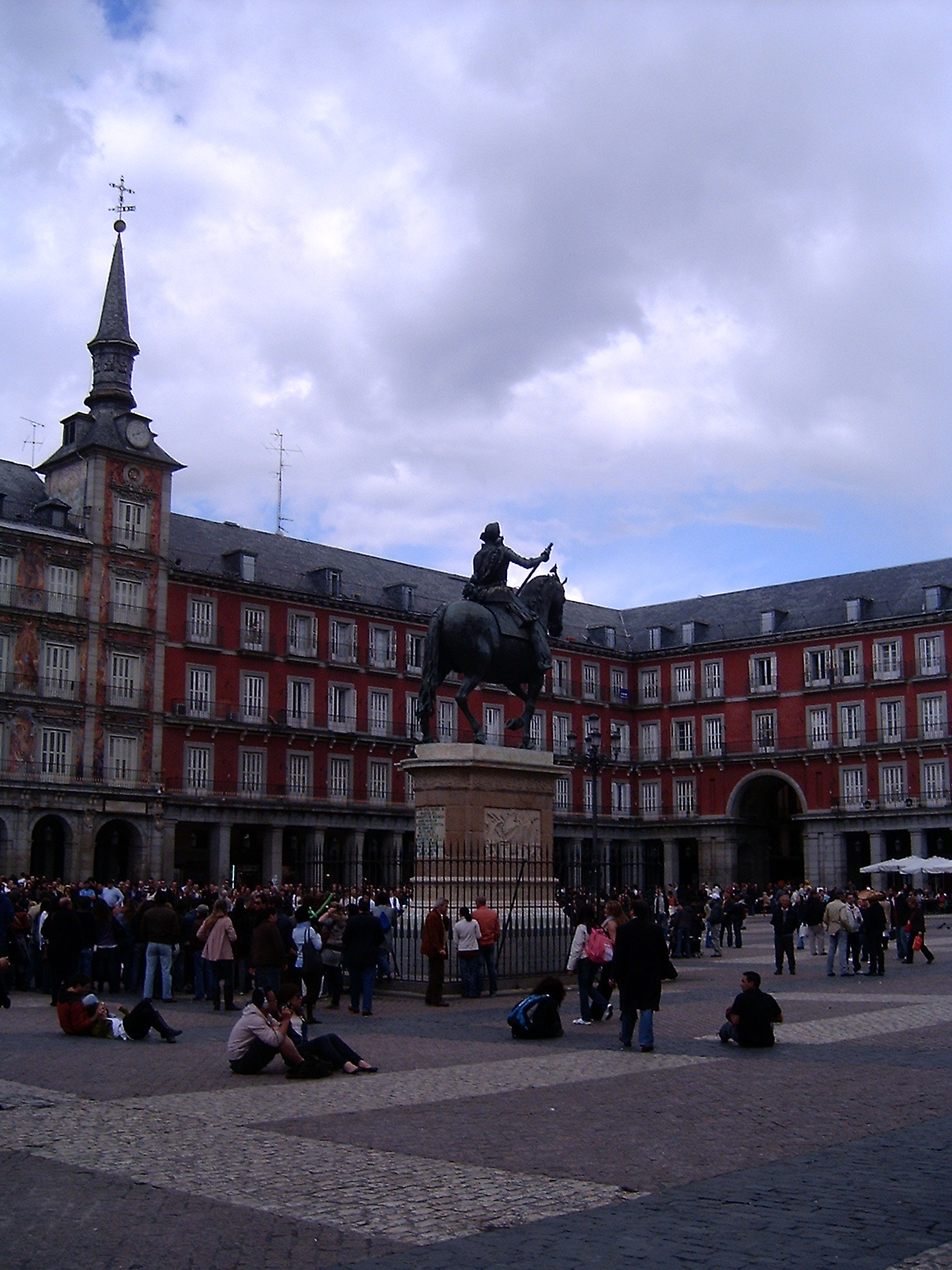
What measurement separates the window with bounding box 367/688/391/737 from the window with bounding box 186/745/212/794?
8462 millimetres

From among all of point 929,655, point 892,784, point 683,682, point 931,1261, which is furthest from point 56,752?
point 931,1261

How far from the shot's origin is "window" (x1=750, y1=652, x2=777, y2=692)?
219 feet

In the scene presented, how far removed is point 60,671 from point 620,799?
104ft

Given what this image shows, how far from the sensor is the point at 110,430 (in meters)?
52.4

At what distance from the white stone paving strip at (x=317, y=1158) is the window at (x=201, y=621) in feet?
144

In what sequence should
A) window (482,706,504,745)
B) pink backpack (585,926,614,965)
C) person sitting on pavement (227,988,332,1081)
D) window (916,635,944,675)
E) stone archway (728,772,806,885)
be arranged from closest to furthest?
person sitting on pavement (227,988,332,1081) < pink backpack (585,926,614,965) < window (916,635,944,675) < window (482,706,504,745) < stone archway (728,772,806,885)

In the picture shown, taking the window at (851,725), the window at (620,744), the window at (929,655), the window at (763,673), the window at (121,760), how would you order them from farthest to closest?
the window at (620,744) < the window at (763,673) < the window at (851,725) < the window at (929,655) < the window at (121,760)

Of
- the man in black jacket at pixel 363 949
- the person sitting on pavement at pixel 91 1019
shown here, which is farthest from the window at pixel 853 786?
the person sitting on pavement at pixel 91 1019

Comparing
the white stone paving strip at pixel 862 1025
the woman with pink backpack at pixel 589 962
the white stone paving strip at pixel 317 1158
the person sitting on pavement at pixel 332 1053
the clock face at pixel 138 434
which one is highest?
the clock face at pixel 138 434

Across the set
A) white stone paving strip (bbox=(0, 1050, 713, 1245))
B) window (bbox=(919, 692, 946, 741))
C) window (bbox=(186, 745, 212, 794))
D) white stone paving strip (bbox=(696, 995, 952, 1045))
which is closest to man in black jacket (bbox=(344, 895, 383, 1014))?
white stone paving strip (bbox=(696, 995, 952, 1045))

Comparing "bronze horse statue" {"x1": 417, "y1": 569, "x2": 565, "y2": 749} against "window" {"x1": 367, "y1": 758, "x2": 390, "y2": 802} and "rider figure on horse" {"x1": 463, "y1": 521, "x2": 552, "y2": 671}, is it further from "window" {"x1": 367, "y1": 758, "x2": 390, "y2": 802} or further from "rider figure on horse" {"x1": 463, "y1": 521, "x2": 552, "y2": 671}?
"window" {"x1": 367, "y1": 758, "x2": 390, "y2": 802}

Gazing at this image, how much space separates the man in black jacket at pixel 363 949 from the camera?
16.9 meters

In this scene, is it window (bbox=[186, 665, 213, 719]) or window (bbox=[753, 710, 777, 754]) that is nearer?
window (bbox=[186, 665, 213, 719])

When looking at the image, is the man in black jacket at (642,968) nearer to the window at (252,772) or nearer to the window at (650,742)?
the window at (252,772)
